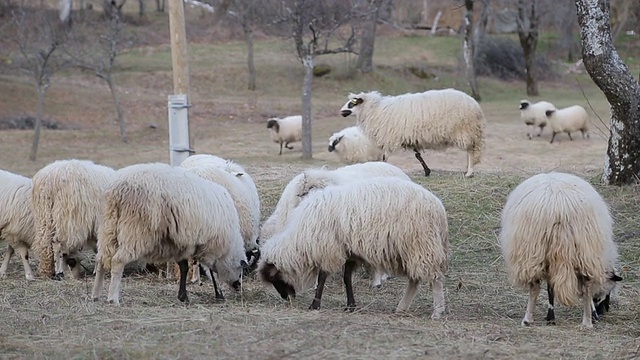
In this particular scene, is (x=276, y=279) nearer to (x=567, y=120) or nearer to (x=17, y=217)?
(x=17, y=217)

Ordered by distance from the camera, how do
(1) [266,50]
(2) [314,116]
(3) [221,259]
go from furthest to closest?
(1) [266,50] < (2) [314,116] < (3) [221,259]

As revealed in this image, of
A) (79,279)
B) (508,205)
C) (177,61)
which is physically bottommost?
(79,279)

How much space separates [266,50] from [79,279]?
3355cm

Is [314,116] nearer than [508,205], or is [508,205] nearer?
[508,205]

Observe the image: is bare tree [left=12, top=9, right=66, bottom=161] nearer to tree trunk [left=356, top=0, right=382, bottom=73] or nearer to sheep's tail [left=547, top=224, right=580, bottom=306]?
tree trunk [left=356, top=0, right=382, bottom=73]

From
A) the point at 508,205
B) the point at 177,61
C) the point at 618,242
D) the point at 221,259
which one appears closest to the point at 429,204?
the point at 508,205

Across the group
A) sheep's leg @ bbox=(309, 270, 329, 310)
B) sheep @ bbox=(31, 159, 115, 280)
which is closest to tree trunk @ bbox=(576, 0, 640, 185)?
sheep's leg @ bbox=(309, 270, 329, 310)

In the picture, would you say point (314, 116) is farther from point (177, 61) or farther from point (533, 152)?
point (177, 61)

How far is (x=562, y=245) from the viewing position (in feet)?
24.3

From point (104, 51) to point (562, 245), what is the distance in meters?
29.1

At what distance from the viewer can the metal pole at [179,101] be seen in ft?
40.1

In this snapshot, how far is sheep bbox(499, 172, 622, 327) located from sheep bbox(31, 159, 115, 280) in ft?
15.1

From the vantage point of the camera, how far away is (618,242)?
10633 mm

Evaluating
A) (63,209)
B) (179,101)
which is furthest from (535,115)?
(63,209)
